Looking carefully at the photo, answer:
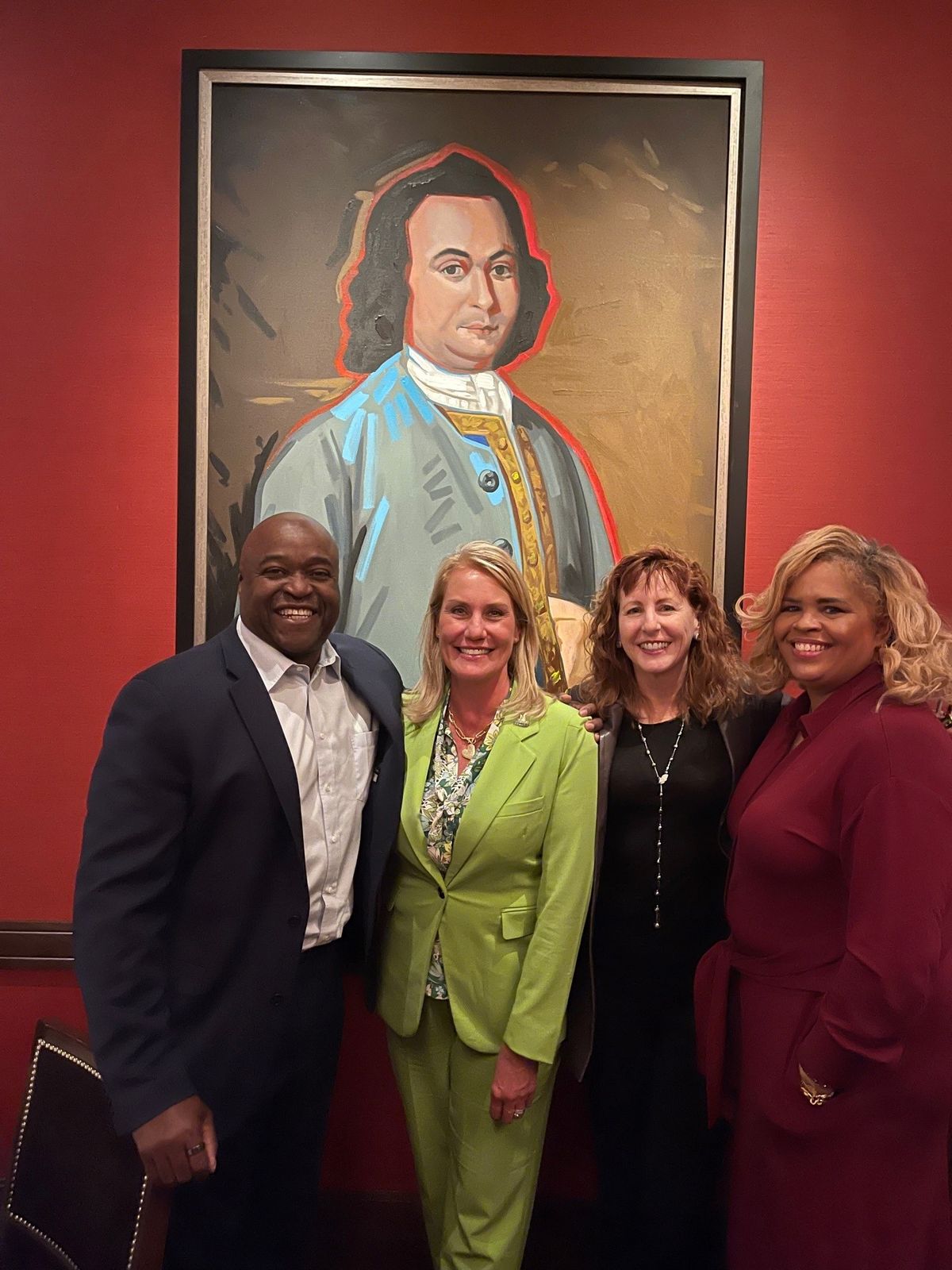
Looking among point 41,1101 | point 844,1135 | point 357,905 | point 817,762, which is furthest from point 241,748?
point 844,1135

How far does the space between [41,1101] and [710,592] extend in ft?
5.97

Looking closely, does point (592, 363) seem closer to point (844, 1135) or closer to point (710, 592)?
point (710, 592)

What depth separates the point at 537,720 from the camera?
Result: 1.89m

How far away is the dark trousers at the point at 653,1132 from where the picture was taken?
1.92m

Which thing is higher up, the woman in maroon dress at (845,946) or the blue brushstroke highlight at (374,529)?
the blue brushstroke highlight at (374,529)

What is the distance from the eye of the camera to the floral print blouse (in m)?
1.84

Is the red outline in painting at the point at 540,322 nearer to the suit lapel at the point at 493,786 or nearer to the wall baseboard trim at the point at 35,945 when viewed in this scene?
the suit lapel at the point at 493,786

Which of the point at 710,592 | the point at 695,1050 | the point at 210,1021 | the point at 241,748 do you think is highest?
the point at 710,592

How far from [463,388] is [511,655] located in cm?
83

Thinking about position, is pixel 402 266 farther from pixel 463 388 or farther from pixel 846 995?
→ pixel 846 995

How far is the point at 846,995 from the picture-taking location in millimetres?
1502

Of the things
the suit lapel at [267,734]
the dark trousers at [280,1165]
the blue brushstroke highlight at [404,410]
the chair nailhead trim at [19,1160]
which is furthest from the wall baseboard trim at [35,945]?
the blue brushstroke highlight at [404,410]

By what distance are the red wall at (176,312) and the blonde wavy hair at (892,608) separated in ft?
2.08

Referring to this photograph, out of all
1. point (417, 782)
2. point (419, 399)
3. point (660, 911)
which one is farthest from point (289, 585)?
point (660, 911)
